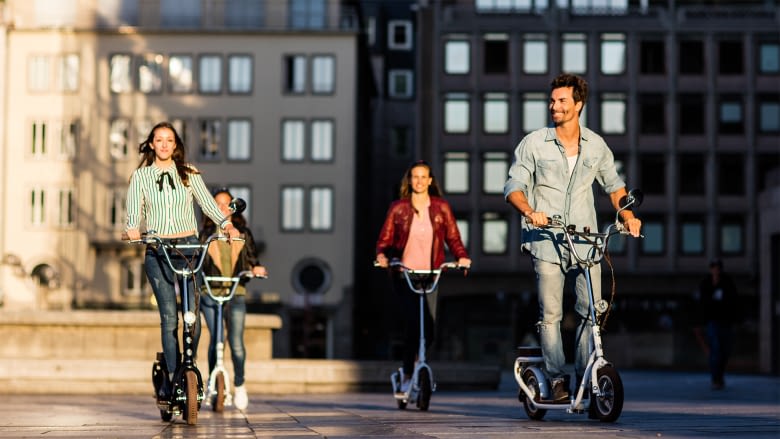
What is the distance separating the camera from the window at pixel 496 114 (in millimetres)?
69125

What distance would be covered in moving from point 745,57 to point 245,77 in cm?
2319

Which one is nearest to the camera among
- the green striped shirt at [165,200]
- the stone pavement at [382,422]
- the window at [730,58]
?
the stone pavement at [382,422]

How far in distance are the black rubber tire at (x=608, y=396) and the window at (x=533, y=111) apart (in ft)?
197

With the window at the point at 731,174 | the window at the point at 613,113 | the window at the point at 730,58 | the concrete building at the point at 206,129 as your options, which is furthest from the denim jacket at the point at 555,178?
the window at the point at 730,58

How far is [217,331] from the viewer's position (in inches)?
506

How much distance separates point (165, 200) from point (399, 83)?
253 ft

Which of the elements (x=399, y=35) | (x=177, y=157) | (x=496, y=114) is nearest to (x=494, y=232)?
(x=496, y=114)

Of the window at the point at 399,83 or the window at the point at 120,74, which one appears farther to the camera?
the window at the point at 399,83

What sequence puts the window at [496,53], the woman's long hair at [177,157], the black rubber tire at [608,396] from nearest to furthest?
the black rubber tire at [608,396] < the woman's long hair at [177,157] < the window at [496,53]

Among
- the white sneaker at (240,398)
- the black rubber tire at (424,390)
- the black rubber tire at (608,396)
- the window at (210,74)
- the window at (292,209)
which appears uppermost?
the window at (210,74)

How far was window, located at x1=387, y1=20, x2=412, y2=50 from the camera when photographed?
87.6 m

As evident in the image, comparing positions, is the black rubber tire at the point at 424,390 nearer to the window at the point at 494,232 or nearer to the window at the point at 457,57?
the window at the point at 494,232

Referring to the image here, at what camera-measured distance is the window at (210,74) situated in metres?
65.9

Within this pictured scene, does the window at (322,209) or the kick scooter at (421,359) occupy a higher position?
the window at (322,209)
